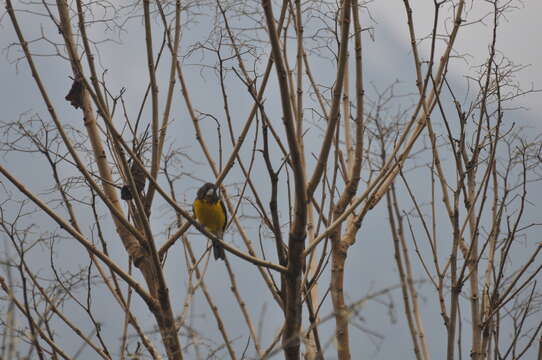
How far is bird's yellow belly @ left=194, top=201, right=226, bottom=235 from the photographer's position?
5634 mm

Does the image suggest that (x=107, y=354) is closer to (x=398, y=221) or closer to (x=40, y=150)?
(x=40, y=150)

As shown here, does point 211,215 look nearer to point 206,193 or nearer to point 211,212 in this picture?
point 211,212

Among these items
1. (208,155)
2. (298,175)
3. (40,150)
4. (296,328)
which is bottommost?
(296,328)

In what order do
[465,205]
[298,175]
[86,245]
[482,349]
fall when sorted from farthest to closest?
1. [465,205]
2. [482,349]
3. [86,245]
4. [298,175]

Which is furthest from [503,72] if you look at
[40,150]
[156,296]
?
[40,150]

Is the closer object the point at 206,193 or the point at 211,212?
the point at 206,193

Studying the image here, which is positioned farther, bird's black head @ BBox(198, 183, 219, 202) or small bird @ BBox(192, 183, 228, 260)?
small bird @ BBox(192, 183, 228, 260)

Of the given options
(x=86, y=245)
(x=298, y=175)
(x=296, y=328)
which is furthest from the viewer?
(x=86, y=245)

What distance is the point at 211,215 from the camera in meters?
5.67

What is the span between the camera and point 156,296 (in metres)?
3.46

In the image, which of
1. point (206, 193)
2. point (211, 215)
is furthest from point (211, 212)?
point (206, 193)

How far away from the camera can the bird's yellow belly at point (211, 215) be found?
563cm

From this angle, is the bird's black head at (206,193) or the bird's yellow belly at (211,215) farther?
the bird's yellow belly at (211,215)

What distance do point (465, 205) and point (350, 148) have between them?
788mm
